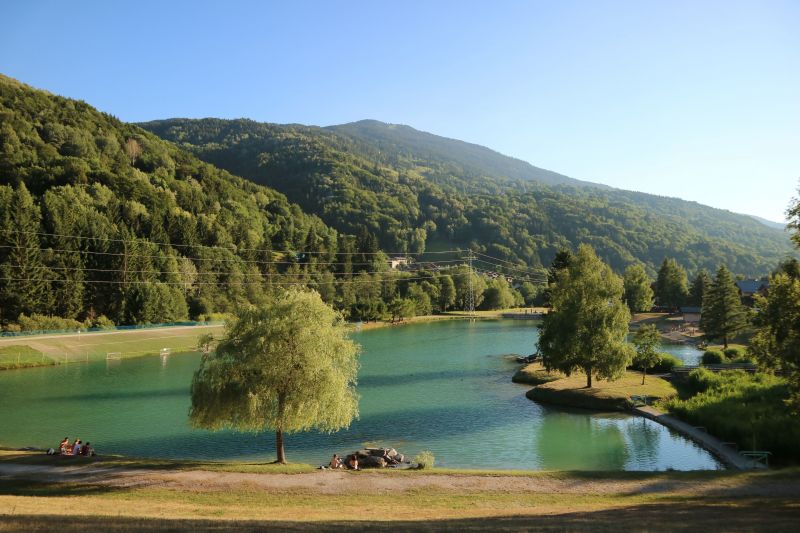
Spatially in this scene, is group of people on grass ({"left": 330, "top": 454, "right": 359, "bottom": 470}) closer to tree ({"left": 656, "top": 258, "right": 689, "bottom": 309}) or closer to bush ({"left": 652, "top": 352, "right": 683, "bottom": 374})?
bush ({"left": 652, "top": 352, "right": 683, "bottom": 374})

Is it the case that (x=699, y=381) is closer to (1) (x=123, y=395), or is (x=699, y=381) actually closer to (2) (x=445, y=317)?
(1) (x=123, y=395)

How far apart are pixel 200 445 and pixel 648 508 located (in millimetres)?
25703

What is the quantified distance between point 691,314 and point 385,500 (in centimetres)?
9889

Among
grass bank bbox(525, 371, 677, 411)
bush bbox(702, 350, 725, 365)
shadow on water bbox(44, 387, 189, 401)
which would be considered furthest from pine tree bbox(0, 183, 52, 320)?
bush bbox(702, 350, 725, 365)

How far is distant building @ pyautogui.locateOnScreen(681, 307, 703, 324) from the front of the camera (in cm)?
10081

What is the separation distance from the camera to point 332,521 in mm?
17656

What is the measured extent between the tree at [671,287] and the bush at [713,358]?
205 feet

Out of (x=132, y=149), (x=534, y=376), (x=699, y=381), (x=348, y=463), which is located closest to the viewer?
(x=348, y=463)

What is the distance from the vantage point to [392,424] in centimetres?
3806

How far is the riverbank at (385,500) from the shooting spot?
16719mm

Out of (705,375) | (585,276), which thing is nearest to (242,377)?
(585,276)

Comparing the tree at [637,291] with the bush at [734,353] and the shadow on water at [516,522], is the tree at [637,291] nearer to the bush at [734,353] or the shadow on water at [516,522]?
the bush at [734,353]

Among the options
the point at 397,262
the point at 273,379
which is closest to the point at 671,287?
the point at 397,262

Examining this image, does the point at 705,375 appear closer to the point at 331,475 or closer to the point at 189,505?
the point at 331,475
